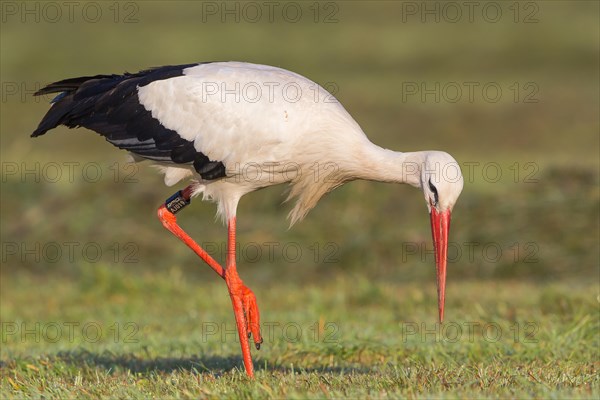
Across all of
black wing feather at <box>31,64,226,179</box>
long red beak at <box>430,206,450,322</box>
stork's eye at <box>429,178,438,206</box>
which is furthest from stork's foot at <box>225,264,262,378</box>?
stork's eye at <box>429,178,438,206</box>

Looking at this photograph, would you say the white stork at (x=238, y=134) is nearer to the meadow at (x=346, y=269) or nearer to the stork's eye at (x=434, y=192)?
the stork's eye at (x=434, y=192)

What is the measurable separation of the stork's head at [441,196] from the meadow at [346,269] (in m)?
0.58

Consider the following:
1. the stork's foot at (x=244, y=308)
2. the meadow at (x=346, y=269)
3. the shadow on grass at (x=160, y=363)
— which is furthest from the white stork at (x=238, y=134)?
the meadow at (x=346, y=269)

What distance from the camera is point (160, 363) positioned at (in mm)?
6883

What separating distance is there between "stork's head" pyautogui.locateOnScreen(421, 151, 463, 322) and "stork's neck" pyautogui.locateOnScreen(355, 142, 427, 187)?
0.53ft

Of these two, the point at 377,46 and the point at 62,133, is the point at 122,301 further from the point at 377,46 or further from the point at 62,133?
the point at 377,46

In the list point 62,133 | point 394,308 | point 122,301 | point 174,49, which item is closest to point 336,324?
point 394,308

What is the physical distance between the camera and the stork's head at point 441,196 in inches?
248

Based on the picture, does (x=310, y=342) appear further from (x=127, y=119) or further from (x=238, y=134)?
(x=127, y=119)

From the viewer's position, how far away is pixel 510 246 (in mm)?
11641

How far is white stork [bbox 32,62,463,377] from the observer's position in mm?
6812

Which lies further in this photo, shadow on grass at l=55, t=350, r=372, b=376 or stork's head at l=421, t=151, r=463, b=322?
shadow on grass at l=55, t=350, r=372, b=376

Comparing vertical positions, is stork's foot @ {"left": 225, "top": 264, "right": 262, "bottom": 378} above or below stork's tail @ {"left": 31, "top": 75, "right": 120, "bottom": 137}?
below

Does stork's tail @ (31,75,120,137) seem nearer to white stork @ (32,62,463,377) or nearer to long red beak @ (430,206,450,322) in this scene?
white stork @ (32,62,463,377)
